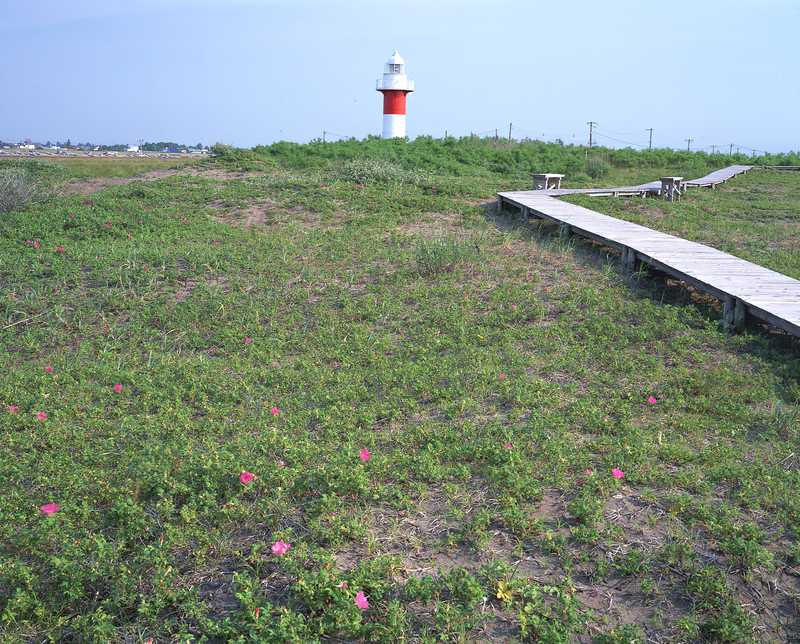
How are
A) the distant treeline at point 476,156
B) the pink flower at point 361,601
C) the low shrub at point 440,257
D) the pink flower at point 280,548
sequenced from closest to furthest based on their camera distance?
the pink flower at point 361,601
the pink flower at point 280,548
the low shrub at point 440,257
the distant treeline at point 476,156

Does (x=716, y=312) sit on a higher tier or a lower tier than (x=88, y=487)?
higher

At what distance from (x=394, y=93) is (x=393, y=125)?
1.10m

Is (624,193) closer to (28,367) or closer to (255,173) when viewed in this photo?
(255,173)

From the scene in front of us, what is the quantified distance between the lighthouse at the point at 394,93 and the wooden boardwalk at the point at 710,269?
16.3 metres

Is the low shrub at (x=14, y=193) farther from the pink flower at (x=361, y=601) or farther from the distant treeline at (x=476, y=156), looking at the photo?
the pink flower at (x=361, y=601)

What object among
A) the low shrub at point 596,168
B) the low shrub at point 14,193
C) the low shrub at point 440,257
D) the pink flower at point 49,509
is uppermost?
the low shrub at point 596,168

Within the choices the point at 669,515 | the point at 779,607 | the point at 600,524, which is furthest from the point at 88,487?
the point at 779,607

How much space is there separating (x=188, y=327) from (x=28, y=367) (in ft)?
4.47

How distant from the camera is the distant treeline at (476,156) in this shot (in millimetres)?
17266

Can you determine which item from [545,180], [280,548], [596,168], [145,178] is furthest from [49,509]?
[596,168]

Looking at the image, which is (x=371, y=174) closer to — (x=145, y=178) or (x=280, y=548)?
(x=145, y=178)

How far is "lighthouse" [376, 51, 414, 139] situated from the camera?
24.9 metres

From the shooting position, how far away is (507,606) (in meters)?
2.84

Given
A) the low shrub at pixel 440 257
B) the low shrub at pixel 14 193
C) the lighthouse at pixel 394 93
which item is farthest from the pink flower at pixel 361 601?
the lighthouse at pixel 394 93
